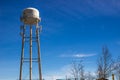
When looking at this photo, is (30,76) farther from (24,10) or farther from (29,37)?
(24,10)

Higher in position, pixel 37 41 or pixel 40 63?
pixel 37 41

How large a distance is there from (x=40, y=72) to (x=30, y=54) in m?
3.12

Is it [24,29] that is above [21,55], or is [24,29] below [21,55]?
above

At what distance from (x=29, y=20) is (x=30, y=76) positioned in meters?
8.08

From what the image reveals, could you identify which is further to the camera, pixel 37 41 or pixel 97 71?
pixel 97 71

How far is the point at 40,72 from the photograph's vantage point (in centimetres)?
3772

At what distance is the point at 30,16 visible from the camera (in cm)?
3831

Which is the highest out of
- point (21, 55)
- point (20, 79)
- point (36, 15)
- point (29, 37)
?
point (36, 15)

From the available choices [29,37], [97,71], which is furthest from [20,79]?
[97,71]

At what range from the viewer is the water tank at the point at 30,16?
38.3 meters

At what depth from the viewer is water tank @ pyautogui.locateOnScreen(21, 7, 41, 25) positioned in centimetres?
3831

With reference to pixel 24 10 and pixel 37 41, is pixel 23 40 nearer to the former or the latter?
pixel 37 41

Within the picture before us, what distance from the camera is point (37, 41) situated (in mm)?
39312

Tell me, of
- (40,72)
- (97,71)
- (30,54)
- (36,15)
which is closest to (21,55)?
(30,54)
